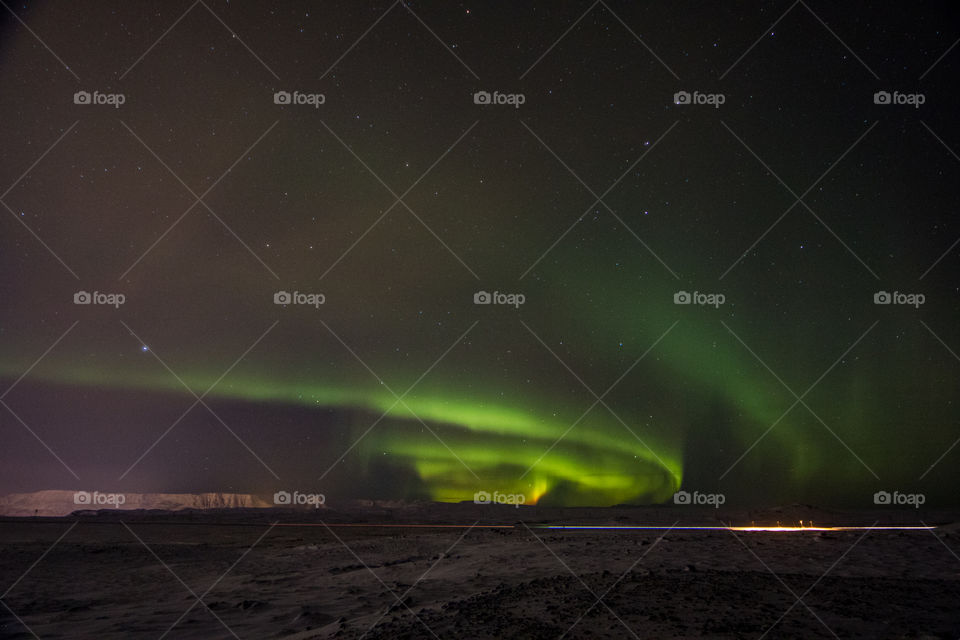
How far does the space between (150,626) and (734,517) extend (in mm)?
28016

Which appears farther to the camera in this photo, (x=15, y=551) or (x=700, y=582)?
(x=15, y=551)

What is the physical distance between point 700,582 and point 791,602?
1.27 meters

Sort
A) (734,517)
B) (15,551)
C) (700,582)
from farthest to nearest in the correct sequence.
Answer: (734,517) < (15,551) < (700,582)

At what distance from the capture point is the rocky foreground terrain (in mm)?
6195

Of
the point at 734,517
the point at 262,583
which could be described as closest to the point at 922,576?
the point at 262,583

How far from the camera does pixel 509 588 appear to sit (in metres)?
8.12

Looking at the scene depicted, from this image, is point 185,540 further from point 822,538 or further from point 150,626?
point 822,538

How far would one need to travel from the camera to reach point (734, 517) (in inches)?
1133

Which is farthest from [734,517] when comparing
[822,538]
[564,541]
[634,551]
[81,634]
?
[81,634]

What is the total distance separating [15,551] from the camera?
1680 centimetres

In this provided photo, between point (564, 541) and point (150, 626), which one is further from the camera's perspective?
point (564, 541)

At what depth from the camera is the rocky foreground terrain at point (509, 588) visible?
6.20 metres

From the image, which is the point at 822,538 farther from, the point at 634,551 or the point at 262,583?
the point at 262,583

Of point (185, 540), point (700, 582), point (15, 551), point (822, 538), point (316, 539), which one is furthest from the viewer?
point (185, 540)
